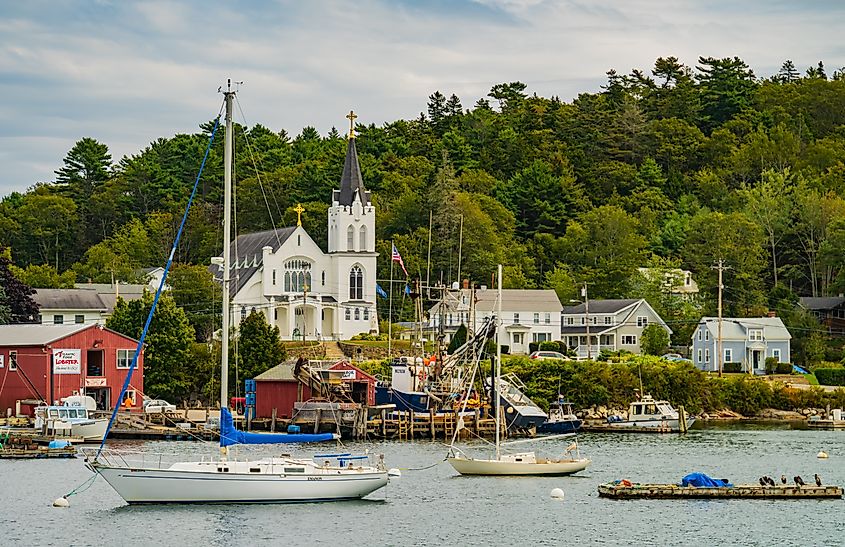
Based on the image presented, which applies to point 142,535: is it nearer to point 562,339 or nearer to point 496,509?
point 496,509

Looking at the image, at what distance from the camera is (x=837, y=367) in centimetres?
9400

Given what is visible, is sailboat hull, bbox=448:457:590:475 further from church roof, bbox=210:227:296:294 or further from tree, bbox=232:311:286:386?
church roof, bbox=210:227:296:294

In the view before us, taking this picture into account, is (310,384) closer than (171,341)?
Yes

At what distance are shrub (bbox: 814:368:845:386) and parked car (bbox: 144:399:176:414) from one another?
44583 mm

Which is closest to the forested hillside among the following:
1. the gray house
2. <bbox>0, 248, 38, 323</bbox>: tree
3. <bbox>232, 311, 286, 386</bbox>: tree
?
the gray house

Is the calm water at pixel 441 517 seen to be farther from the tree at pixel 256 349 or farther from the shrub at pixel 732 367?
the shrub at pixel 732 367

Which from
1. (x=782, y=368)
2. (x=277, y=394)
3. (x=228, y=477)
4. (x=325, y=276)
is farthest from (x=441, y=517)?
(x=325, y=276)

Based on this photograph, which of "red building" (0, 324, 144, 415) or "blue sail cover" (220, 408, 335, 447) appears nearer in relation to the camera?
"blue sail cover" (220, 408, 335, 447)

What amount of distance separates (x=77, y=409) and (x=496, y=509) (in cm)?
2759

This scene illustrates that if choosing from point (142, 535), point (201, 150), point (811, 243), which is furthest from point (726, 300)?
point (142, 535)

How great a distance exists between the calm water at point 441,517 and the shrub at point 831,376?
1446 inches

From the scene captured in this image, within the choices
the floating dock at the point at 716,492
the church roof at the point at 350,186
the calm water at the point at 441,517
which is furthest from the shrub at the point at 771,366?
the floating dock at the point at 716,492

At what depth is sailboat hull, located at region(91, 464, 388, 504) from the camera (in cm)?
4209

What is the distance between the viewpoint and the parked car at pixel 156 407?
69500mm
